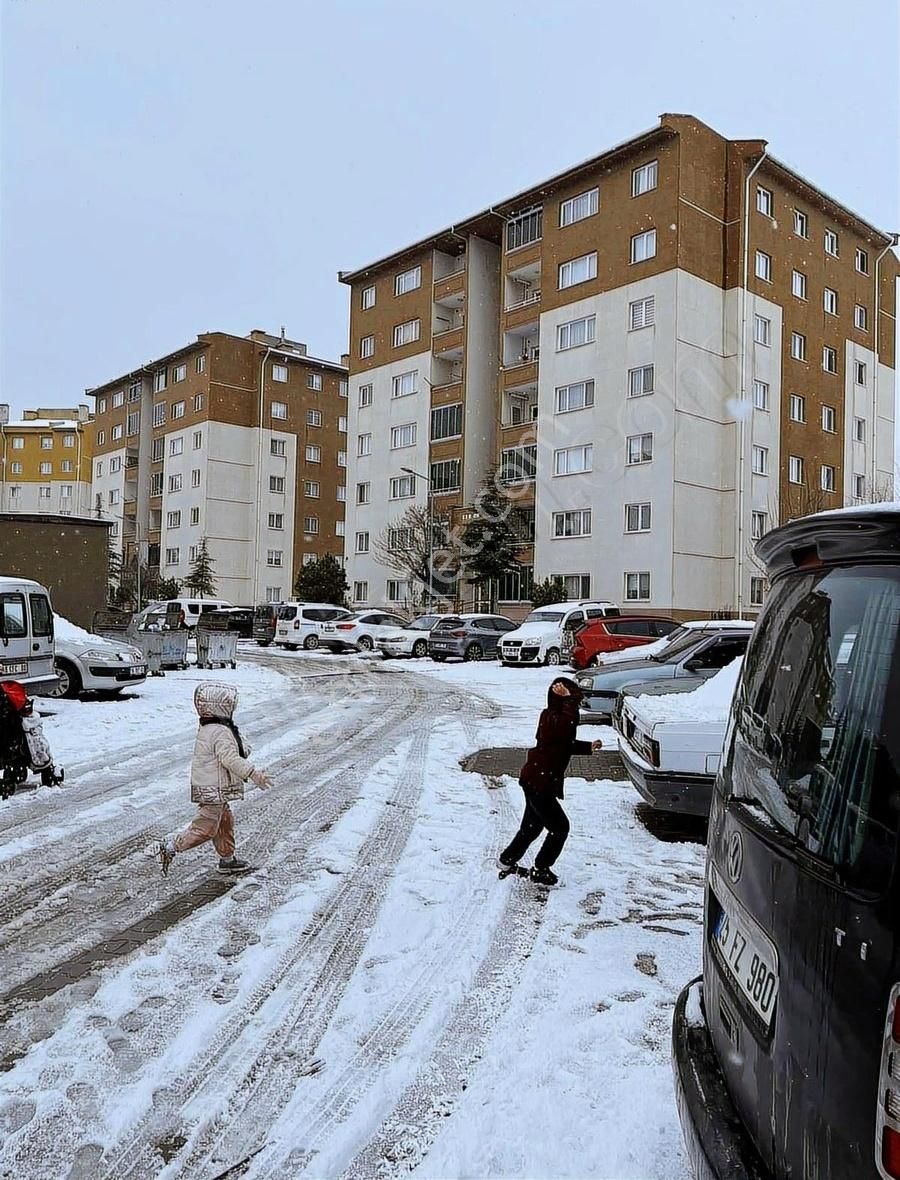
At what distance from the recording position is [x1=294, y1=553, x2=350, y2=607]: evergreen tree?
49.3 metres

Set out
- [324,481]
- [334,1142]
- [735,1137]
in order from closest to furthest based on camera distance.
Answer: [735,1137], [334,1142], [324,481]

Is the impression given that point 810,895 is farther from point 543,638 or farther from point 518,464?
point 518,464

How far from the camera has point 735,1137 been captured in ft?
6.94

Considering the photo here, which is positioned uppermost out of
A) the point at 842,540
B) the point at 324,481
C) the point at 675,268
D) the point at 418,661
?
the point at 675,268

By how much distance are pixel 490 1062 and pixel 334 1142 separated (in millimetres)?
753

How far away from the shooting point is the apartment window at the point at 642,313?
120ft

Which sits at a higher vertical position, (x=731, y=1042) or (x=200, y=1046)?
(x=731, y=1042)

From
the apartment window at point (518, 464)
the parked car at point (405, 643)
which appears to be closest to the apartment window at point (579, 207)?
the apartment window at point (518, 464)

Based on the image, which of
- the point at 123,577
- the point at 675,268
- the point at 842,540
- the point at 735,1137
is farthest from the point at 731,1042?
the point at 123,577

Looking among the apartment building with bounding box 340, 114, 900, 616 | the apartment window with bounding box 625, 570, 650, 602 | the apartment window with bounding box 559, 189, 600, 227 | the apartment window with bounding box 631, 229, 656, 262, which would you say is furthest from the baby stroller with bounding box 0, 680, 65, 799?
the apartment window with bounding box 559, 189, 600, 227

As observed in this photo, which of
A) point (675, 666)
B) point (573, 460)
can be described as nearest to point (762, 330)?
point (573, 460)

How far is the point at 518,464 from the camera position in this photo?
4228cm

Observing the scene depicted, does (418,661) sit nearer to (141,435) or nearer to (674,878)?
(674,878)

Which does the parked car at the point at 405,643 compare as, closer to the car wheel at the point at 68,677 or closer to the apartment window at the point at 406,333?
the car wheel at the point at 68,677
